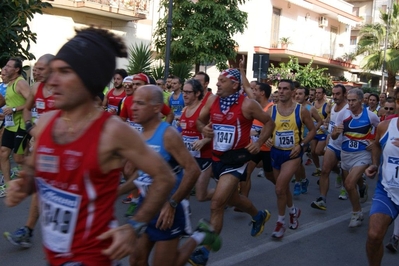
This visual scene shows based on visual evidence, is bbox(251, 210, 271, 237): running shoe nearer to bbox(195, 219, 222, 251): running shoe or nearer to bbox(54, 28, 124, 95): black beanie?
bbox(195, 219, 222, 251): running shoe

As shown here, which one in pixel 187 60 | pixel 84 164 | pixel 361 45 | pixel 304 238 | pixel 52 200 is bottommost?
pixel 304 238

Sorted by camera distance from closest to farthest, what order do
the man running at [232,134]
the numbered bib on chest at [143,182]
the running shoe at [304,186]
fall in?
the numbered bib on chest at [143,182] → the man running at [232,134] → the running shoe at [304,186]

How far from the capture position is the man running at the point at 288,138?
6.93 metres

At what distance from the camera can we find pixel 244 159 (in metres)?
5.83

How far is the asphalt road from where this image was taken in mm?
5648

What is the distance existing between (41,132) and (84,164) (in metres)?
0.34

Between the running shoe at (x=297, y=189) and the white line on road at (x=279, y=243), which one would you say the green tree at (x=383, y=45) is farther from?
the white line on road at (x=279, y=243)

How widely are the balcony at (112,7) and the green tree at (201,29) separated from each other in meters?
2.99

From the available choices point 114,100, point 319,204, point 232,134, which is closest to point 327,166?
point 319,204

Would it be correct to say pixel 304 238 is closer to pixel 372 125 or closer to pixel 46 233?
pixel 372 125

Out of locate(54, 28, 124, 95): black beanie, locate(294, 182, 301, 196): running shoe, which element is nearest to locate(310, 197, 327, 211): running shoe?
locate(294, 182, 301, 196): running shoe

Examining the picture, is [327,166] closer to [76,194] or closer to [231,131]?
[231,131]

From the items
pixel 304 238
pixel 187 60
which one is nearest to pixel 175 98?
pixel 304 238

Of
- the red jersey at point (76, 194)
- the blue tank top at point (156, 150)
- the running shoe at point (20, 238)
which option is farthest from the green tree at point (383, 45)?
the red jersey at point (76, 194)
